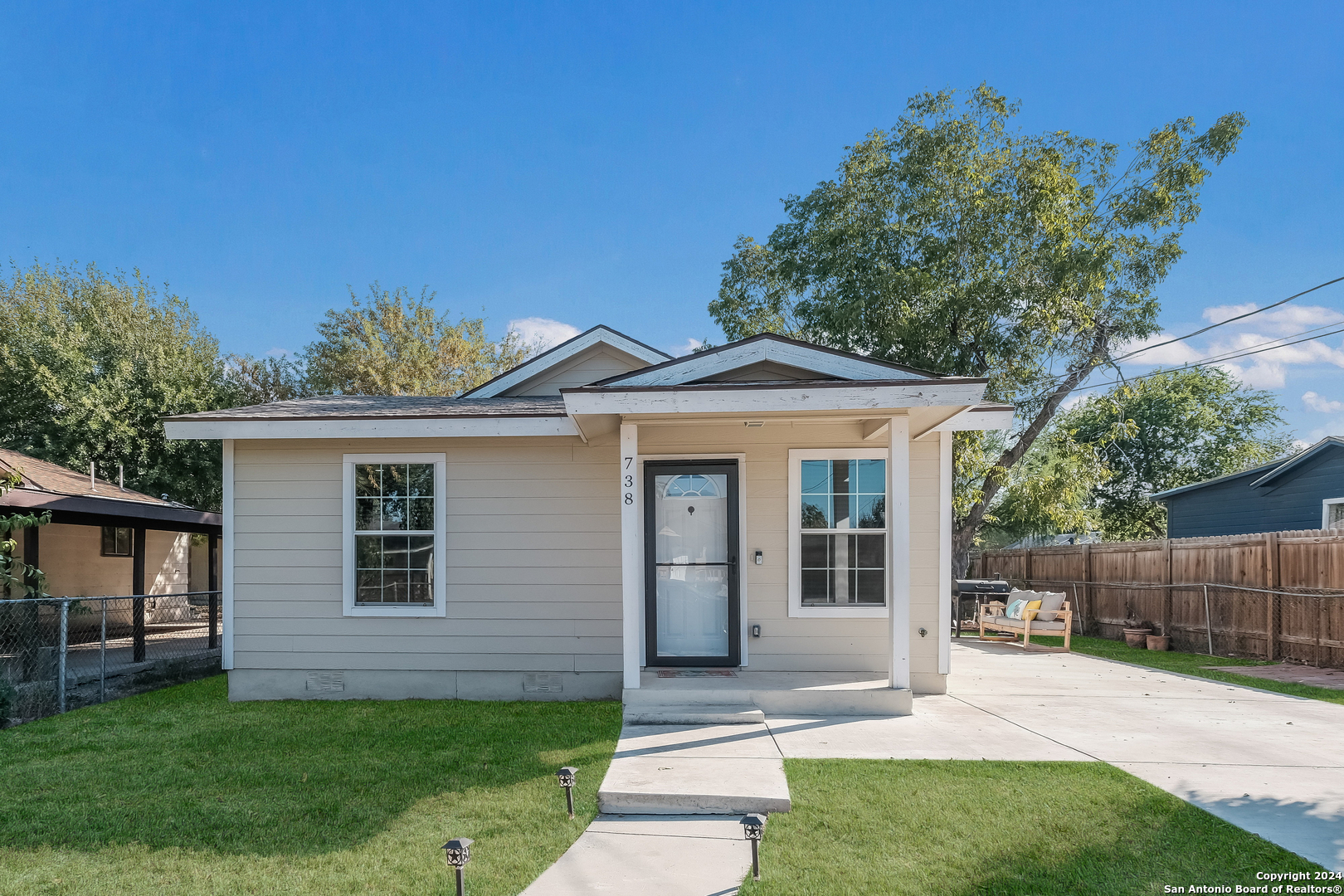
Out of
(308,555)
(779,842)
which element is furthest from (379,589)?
(779,842)

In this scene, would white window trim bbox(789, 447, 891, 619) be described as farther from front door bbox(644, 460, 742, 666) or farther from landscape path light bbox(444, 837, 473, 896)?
landscape path light bbox(444, 837, 473, 896)

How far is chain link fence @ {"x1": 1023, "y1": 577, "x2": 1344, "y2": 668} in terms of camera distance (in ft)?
32.2

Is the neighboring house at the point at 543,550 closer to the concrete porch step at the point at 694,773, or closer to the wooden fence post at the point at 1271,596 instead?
the concrete porch step at the point at 694,773

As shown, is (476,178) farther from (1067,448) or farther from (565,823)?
(565,823)

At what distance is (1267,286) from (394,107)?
3946 cm

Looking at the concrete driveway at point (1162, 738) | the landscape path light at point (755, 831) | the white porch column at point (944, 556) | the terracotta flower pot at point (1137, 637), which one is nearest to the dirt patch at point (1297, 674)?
the concrete driveway at point (1162, 738)

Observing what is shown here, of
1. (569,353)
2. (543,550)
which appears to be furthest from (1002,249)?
(543,550)

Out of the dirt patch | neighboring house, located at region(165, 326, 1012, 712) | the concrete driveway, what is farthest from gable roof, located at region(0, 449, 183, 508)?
the dirt patch

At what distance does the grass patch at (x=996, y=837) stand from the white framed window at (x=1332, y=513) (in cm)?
1329

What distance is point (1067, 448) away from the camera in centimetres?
1600

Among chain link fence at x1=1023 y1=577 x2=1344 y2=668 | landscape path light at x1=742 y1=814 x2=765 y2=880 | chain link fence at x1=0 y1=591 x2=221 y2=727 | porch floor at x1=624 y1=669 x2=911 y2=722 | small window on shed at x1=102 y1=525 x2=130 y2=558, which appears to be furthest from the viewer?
small window on shed at x1=102 y1=525 x2=130 y2=558

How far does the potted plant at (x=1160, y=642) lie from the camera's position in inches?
495

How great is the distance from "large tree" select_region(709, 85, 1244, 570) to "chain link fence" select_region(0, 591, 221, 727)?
12.5m

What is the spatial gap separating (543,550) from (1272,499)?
51.9 feet
